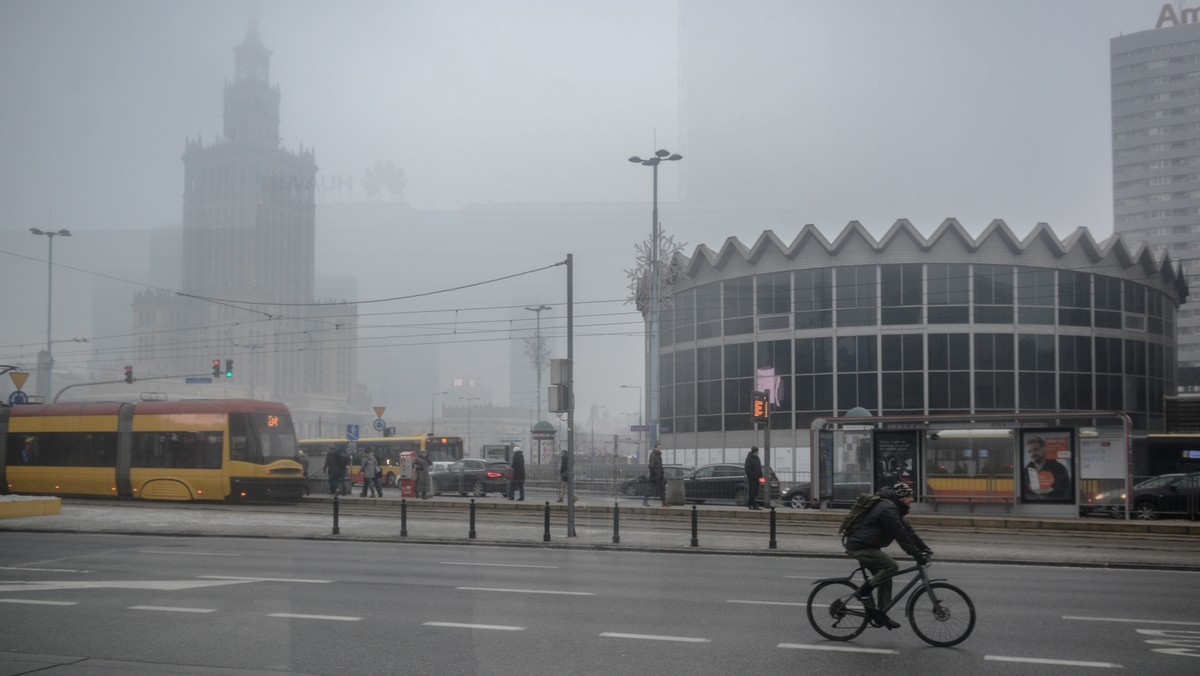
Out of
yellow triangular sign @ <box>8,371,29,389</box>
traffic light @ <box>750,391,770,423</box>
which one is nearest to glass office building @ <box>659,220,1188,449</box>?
traffic light @ <box>750,391,770,423</box>

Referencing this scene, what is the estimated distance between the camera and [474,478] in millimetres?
42750

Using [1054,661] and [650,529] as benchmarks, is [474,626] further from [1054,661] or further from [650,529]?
[650,529]

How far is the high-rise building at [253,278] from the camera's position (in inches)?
2066

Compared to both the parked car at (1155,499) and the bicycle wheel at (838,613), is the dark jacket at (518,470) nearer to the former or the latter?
the parked car at (1155,499)

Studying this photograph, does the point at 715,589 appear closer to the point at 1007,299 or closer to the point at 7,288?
the point at 7,288

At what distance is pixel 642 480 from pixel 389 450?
18.5 meters

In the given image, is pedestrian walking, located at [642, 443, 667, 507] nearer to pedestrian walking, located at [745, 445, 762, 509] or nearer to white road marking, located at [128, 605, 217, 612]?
pedestrian walking, located at [745, 445, 762, 509]

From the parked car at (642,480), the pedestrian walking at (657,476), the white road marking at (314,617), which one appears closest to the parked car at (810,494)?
the parked car at (642,480)

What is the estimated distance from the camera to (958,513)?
2859 centimetres

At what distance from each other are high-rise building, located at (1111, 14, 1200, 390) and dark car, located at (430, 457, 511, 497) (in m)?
128

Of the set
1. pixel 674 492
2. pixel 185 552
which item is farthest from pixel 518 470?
pixel 185 552

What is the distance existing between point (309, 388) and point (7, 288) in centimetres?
2479

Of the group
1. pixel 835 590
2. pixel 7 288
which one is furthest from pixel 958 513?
pixel 7 288

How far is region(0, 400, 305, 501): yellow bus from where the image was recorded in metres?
31.9
